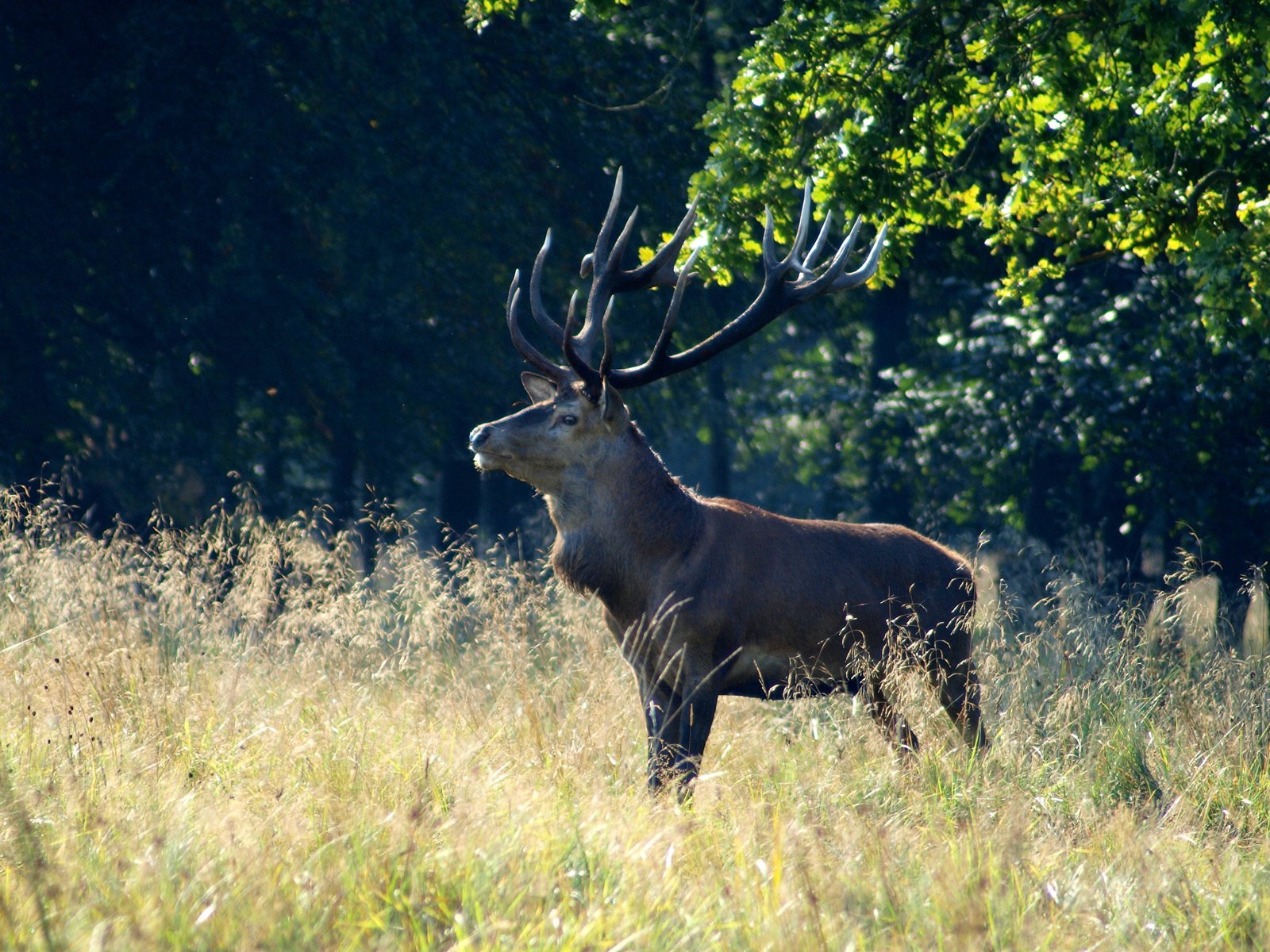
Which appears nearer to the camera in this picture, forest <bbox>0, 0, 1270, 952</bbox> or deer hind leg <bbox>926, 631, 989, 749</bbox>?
forest <bbox>0, 0, 1270, 952</bbox>

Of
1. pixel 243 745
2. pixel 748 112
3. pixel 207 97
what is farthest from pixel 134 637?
pixel 207 97

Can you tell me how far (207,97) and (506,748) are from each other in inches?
341

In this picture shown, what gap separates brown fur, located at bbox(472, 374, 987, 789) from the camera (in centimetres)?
571

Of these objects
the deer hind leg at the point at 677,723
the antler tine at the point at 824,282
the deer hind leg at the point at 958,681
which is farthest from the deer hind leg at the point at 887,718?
the antler tine at the point at 824,282

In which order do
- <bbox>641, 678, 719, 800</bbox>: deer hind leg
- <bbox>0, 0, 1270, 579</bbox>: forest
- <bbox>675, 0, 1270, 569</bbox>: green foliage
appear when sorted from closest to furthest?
<bbox>641, 678, 719, 800</bbox>: deer hind leg < <bbox>675, 0, 1270, 569</bbox>: green foliage < <bbox>0, 0, 1270, 579</bbox>: forest

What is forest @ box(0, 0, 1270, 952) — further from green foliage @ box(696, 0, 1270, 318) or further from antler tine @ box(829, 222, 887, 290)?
antler tine @ box(829, 222, 887, 290)

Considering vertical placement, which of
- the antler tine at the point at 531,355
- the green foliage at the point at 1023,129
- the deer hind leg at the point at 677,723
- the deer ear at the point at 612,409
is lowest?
the deer hind leg at the point at 677,723

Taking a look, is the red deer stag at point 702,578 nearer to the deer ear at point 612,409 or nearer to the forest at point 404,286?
the deer ear at point 612,409

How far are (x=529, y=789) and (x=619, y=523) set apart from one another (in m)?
1.54

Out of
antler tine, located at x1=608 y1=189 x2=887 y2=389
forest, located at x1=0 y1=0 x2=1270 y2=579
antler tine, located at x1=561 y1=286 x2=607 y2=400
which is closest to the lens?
antler tine, located at x1=561 y1=286 x2=607 y2=400

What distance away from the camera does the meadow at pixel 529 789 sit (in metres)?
3.57

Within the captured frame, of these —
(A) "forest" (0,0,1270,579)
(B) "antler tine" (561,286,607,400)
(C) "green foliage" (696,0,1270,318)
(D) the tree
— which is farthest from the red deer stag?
(A) "forest" (0,0,1270,579)

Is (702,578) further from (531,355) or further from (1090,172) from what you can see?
(1090,172)

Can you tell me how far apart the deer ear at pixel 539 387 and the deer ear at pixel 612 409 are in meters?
0.58
